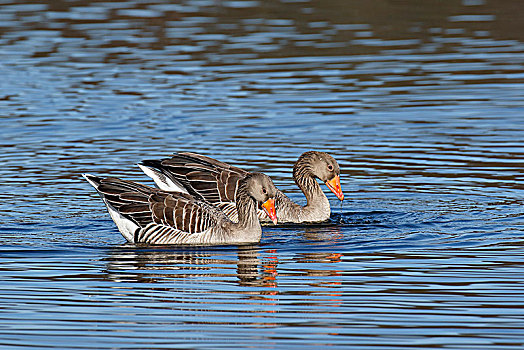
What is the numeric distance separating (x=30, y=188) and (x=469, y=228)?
699cm

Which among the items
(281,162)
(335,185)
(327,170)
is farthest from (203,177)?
(281,162)

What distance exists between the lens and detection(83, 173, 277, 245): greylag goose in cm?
1388

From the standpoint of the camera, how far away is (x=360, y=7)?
122 feet

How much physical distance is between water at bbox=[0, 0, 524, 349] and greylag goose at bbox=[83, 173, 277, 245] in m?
0.28

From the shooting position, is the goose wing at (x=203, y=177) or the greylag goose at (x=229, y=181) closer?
the greylag goose at (x=229, y=181)

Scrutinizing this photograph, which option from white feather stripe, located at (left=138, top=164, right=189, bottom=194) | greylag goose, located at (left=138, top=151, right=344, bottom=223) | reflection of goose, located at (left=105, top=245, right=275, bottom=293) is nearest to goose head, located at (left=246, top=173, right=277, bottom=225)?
reflection of goose, located at (left=105, top=245, right=275, bottom=293)

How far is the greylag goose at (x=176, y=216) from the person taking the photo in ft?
45.5

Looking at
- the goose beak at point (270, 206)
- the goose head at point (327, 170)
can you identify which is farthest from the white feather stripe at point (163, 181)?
Result: the goose beak at point (270, 206)

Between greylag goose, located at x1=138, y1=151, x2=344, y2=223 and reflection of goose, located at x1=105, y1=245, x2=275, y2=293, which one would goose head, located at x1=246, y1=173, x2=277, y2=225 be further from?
greylag goose, located at x1=138, y1=151, x2=344, y2=223

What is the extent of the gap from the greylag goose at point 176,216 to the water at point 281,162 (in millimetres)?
284

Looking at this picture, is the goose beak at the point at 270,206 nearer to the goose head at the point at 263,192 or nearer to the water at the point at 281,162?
the goose head at the point at 263,192

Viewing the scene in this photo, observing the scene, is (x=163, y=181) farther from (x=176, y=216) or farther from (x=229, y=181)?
(x=176, y=216)

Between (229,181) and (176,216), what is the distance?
212 cm

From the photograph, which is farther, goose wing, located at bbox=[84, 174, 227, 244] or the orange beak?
the orange beak
